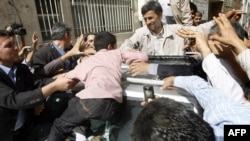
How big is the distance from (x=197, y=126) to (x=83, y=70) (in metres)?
1.16

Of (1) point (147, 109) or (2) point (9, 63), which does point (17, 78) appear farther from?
(1) point (147, 109)

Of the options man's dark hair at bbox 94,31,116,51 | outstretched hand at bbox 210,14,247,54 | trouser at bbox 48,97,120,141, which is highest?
outstretched hand at bbox 210,14,247,54

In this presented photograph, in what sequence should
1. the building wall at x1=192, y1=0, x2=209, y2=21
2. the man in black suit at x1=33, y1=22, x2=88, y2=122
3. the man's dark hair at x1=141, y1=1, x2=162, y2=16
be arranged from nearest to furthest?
the man in black suit at x1=33, y1=22, x2=88, y2=122, the man's dark hair at x1=141, y1=1, x2=162, y2=16, the building wall at x1=192, y1=0, x2=209, y2=21

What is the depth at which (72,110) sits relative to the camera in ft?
5.88

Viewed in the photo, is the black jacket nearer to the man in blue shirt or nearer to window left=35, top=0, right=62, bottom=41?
the man in blue shirt

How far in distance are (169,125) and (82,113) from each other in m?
1.07

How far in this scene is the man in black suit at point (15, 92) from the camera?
172 centimetres

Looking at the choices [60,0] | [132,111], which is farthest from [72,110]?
[60,0]

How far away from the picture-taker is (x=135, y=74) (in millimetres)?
1846

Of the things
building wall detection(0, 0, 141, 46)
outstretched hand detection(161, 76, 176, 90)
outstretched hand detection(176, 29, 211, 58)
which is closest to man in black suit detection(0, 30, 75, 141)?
outstretched hand detection(161, 76, 176, 90)

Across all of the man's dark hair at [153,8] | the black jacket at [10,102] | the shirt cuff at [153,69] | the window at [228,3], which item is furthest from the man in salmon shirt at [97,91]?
the window at [228,3]

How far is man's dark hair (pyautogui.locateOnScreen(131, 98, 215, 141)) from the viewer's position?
0.78 meters

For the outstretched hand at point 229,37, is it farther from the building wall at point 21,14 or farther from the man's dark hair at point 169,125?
the building wall at point 21,14

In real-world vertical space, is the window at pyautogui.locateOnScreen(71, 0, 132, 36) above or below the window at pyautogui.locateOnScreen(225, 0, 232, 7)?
below
